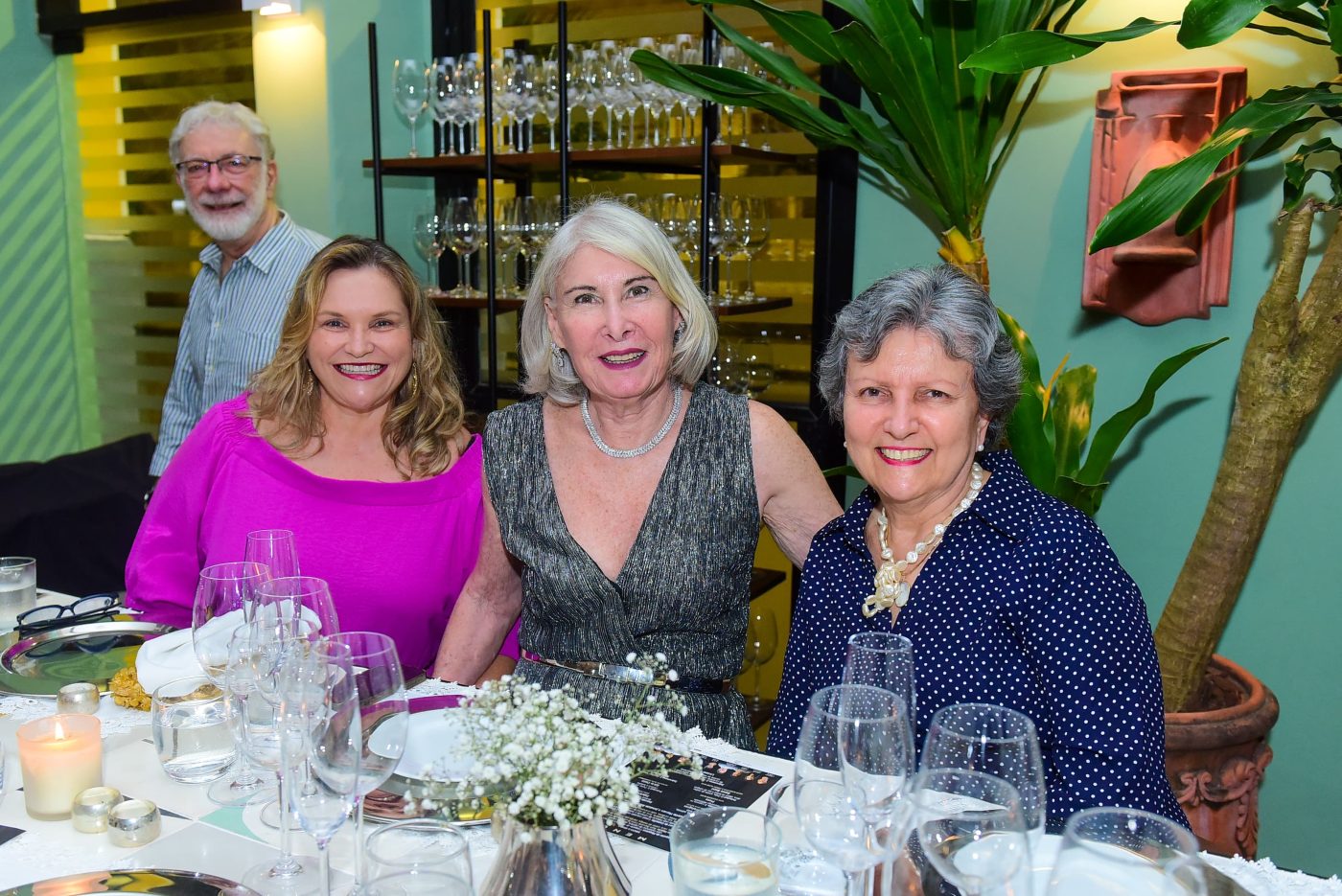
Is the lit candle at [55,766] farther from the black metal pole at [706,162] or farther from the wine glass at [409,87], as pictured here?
the wine glass at [409,87]

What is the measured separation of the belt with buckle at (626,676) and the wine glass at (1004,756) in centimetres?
105

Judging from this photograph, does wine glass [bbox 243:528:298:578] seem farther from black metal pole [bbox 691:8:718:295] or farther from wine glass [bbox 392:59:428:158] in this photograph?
wine glass [bbox 392:59:428:158]

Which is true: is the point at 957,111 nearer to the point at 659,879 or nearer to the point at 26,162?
the point at 659,879

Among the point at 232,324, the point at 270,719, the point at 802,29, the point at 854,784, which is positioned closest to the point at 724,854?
the point at 854,784

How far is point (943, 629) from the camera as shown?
166 cm

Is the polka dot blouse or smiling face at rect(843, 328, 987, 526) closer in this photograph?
the polka dot blouse

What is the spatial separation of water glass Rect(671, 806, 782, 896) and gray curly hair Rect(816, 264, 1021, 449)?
892 millimetres

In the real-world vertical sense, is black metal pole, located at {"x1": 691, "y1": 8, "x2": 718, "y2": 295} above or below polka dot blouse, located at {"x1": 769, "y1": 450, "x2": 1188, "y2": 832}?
above

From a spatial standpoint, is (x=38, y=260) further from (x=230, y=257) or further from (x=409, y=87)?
(x=409, y=87)

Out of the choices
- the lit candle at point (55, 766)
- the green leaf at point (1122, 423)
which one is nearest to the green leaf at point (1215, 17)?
the green leaf at point (1122, 423)

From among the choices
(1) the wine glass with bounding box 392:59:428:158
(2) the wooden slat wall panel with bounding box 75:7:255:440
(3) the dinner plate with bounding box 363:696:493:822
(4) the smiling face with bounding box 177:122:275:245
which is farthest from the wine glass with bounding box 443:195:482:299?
(3) the dinner plate with bounding box 363:696:493:822

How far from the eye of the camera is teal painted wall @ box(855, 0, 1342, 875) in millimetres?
2707

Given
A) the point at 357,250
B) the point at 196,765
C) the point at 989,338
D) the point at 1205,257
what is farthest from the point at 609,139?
the point at 196,765

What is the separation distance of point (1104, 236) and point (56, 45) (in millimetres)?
4491
